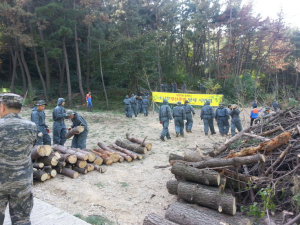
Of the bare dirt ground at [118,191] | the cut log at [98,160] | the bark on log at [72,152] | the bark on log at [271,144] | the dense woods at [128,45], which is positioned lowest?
the bare dirt ground at [118,191]

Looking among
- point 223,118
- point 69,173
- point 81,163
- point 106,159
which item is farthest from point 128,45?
point 69,173

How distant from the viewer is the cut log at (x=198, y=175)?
13.5 ft

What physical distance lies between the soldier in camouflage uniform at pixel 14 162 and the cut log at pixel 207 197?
2.84m

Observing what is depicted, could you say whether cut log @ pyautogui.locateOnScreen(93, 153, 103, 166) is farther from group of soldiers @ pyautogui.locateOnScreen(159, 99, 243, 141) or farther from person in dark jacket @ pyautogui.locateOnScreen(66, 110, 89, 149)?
group of soldiers @ pyautogui.locateOnScreen(159, 99, 243, 141)

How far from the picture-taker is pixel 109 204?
475 centimetres

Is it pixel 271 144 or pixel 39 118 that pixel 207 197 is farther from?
pixel 39 118

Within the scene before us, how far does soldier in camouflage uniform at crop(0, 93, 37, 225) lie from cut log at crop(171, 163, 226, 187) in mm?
2897

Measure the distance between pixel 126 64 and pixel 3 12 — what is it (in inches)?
443

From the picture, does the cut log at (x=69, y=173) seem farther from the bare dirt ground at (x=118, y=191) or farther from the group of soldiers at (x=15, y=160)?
the group of soldiers at (x=15, y=160)

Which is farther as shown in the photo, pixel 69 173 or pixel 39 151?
pixel 69 173

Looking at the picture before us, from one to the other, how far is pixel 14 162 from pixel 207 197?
10.8 feet

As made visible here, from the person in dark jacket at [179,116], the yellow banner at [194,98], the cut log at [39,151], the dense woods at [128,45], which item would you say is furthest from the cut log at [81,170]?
the dense woods at [128,45]

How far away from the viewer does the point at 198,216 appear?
12.3 feet

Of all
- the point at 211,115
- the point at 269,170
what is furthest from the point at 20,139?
the point at 211,115
